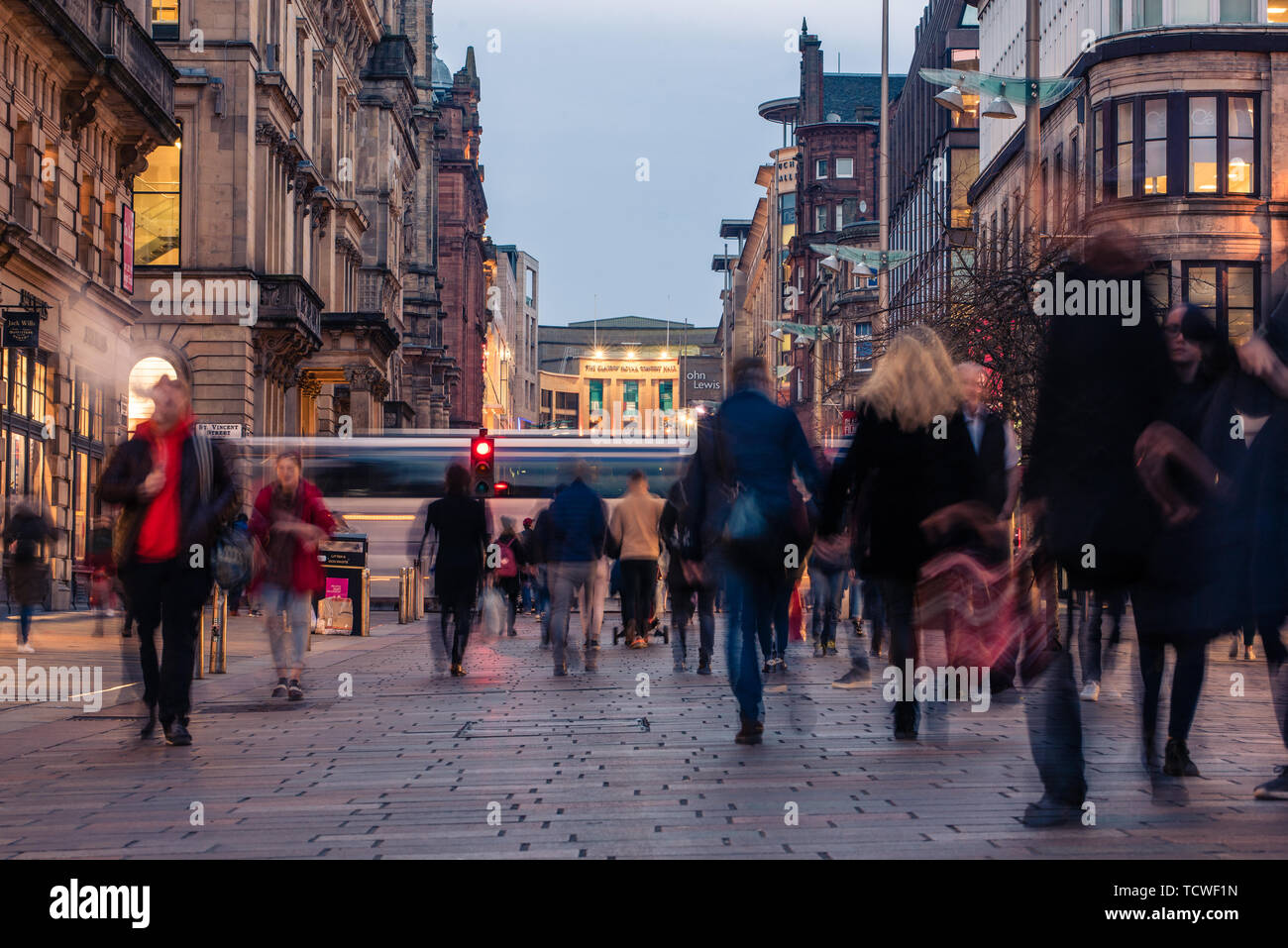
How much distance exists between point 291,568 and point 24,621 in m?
7.03

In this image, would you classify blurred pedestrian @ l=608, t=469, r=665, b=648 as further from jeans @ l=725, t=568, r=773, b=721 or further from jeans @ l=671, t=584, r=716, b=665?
jeans @ l=725, t=568, r=773, b=721

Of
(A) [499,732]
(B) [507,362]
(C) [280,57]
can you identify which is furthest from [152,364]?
(B) [507,362]

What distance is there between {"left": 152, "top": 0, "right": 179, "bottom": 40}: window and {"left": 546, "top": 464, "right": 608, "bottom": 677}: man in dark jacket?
28420 millimetres

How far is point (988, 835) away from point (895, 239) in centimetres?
7227

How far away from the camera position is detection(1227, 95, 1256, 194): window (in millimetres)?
43094

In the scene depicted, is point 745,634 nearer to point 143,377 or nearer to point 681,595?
point 681,595

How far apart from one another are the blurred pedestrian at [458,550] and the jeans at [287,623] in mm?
2576

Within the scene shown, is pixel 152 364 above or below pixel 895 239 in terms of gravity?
below

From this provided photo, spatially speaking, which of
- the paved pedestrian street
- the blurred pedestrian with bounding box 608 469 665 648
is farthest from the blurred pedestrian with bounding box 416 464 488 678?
the blurred pedestrian with bounding box 608 469 665 648

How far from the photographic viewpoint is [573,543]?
1574 centimetres

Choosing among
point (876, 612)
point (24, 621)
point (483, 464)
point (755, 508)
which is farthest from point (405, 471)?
point (755, 508)

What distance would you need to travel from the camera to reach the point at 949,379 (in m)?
8.68
